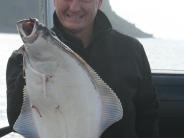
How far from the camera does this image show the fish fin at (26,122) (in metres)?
2.35

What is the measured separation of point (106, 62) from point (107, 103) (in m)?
0.56

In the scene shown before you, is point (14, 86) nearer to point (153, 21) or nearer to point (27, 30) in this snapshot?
point (27, 30)

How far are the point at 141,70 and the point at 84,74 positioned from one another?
2.74 feet

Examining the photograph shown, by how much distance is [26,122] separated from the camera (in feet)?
7.91

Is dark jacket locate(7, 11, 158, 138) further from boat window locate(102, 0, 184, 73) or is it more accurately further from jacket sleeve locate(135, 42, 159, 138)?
boat window locate(102, 0, 184, 73)

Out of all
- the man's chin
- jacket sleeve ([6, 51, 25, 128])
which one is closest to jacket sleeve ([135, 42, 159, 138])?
the man's chin

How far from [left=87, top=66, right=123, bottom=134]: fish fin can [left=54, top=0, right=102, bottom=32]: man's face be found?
0.44 metres

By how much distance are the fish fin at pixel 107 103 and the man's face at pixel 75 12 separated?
0.44 metres

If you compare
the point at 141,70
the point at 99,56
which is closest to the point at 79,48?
the point at 99,56

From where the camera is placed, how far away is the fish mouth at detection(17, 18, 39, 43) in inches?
83.7

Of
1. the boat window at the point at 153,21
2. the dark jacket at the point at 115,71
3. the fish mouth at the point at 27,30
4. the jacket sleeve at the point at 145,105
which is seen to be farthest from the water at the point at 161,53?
the fish mouth at the point at 27,30

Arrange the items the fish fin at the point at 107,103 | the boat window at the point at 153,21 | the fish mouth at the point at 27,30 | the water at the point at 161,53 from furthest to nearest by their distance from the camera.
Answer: the water at the point at 161,53
the boat window at the point at 153,21
the fish fin at the point at 107,103
the fish mouth at the point at 27,30

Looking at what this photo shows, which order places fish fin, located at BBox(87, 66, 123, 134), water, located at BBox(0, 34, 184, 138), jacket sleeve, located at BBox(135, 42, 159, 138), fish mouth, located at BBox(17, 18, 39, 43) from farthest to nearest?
water, located at BBox(0, 34, 184, 138)
jacket sleeve, located at BBox(135, 42, 159, 138)
fish fin, located at BBox(87, 66, 123, 134)
fish mouth, located at BBox(17, 18, 39, 43)

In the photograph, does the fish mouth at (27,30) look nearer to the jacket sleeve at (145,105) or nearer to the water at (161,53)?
the jacket sleeve at (145,105)
